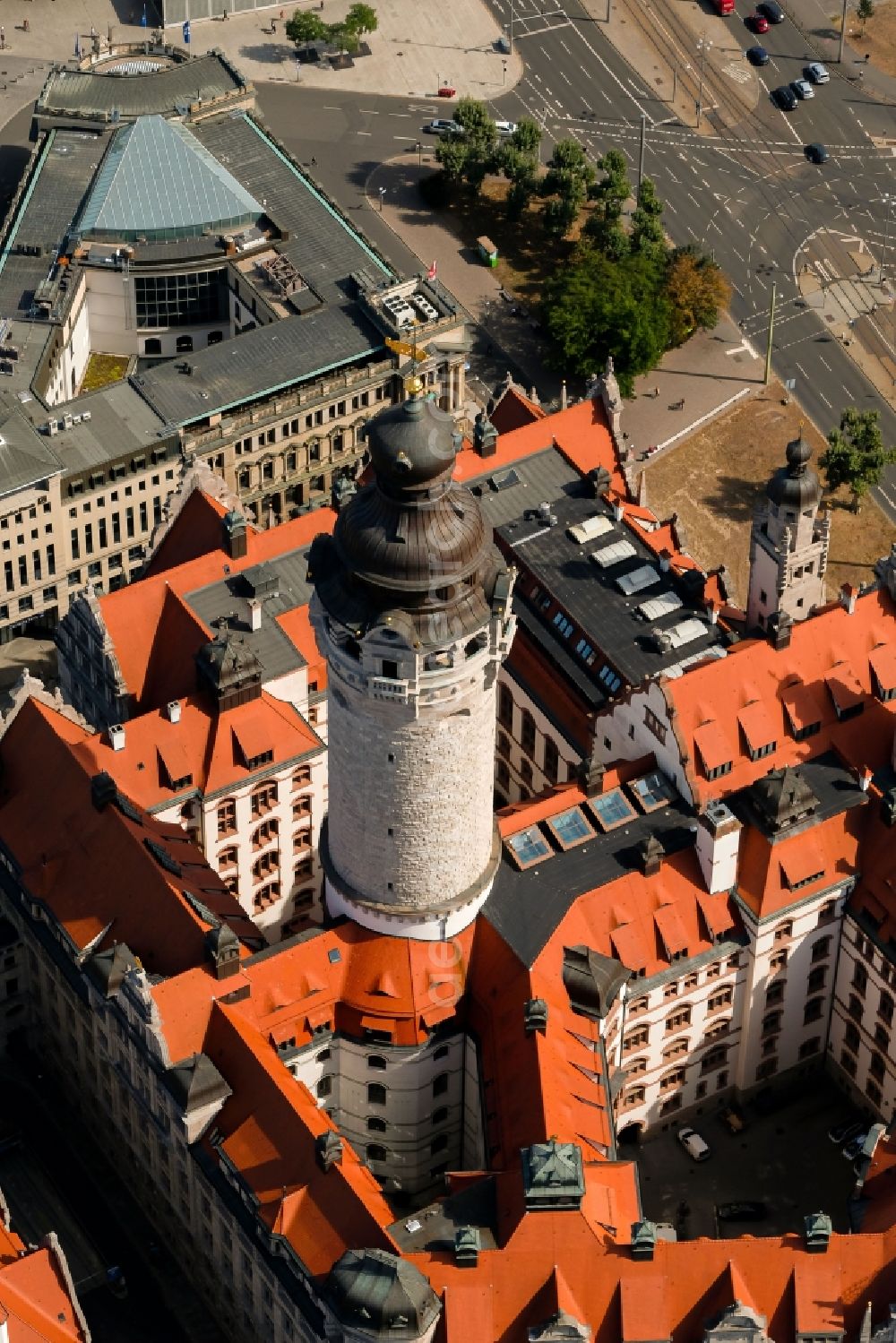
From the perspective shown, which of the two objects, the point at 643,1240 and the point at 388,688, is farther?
the point at 643,1240

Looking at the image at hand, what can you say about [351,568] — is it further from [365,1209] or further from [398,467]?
[365,1209]

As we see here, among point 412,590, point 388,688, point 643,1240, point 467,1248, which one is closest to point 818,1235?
point 643,1240

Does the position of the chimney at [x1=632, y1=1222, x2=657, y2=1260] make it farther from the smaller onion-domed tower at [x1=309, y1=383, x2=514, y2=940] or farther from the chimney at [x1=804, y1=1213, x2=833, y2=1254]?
the smaller onion-domed tower at [x1=309, y1=383, x2=514, y2=940]

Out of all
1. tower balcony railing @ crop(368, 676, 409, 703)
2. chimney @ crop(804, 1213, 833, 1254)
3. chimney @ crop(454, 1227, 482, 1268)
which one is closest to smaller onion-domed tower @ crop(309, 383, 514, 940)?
tower balcony railing @ crop(368, 676, 409, 703)

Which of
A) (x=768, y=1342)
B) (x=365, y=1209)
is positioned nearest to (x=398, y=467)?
(x=365, y=1209)

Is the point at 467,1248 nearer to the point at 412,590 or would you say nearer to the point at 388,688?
the point at 388,688

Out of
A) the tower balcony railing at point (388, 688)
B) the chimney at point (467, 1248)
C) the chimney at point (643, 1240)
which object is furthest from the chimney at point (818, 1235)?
the tower balcony railing at point (388, 688)

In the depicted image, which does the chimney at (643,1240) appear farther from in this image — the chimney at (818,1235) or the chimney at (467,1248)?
the chimney at (467,1248)

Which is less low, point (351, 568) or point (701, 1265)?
point (351, 568)
